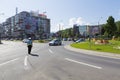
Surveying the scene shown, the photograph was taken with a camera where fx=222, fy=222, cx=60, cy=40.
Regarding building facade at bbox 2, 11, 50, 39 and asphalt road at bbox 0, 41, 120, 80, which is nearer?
asphalt road at bbox 0, 41, 120, 80

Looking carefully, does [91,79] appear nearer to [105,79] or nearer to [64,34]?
[105,79]

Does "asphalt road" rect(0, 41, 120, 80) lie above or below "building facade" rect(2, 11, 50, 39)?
below

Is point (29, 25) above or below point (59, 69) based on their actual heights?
above

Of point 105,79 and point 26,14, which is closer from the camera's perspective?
point 105,79

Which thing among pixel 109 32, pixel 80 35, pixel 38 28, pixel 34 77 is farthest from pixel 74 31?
pixel 34 77

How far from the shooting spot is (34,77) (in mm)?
9703

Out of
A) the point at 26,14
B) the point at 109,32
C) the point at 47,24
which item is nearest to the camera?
the point at 109,32

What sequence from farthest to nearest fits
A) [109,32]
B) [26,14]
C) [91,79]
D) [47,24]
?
1. [47,24]
2. [26,14]
3. [109,32]
4. [91,79]

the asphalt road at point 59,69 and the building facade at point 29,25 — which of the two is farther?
the building facade at point 29,25

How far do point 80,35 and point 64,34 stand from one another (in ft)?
41.2

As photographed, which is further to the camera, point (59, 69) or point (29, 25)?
point (29, 25)

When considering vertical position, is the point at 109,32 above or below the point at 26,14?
below

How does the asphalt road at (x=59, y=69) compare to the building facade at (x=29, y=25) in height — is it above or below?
below

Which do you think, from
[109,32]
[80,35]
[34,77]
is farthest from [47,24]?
[34,77]
